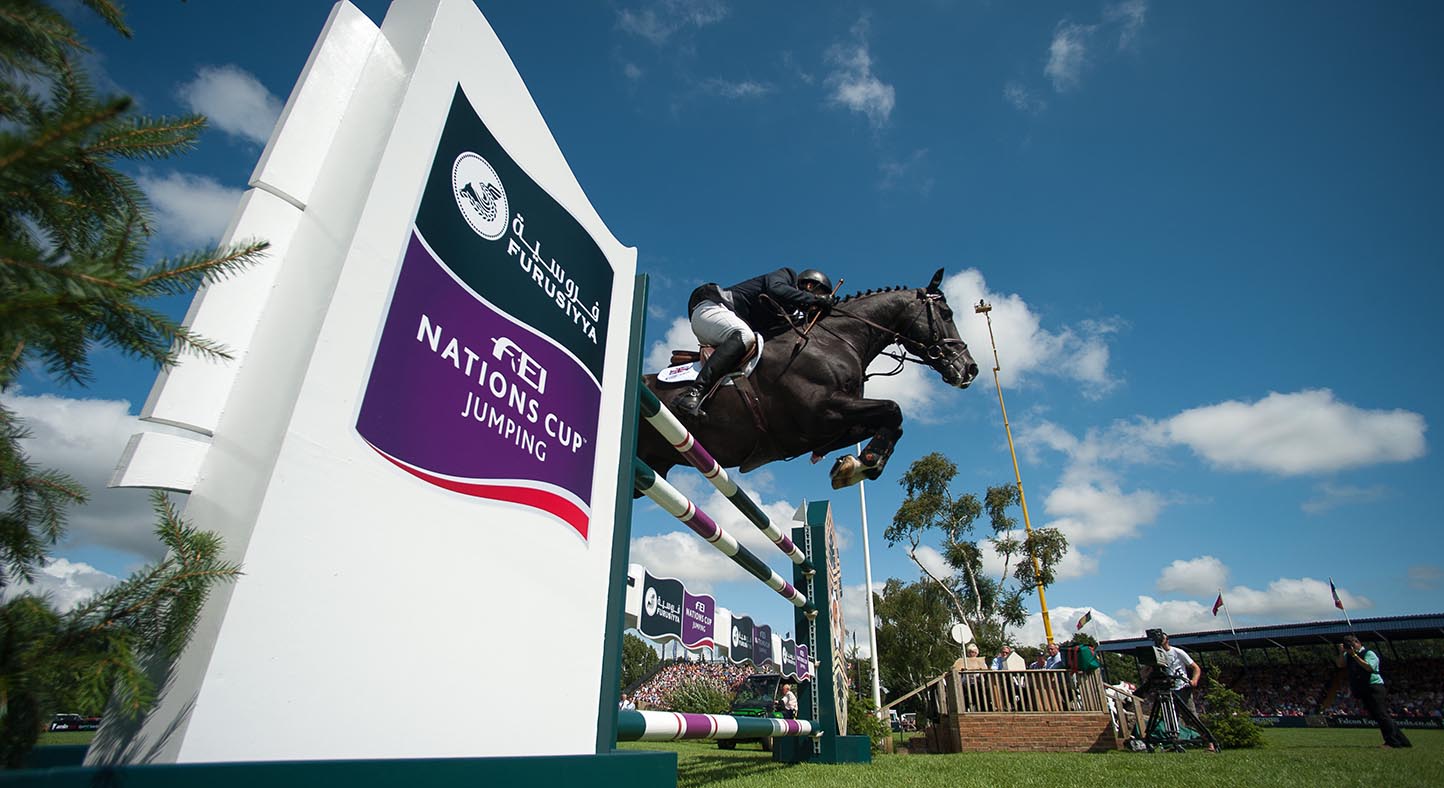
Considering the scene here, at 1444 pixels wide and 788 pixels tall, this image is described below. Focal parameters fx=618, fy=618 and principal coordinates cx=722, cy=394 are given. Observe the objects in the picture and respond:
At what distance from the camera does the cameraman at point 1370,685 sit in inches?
240

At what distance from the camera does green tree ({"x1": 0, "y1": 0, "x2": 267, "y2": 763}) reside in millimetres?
513

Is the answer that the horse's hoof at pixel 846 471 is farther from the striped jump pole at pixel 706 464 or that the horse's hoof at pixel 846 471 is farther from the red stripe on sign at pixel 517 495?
the red stripe on sign at pixel 517 495

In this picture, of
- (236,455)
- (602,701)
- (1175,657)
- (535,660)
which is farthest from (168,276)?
(1175,657)

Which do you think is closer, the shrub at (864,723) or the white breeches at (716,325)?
the white breeches at (716,325)

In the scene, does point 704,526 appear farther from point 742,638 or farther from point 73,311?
point 742,638

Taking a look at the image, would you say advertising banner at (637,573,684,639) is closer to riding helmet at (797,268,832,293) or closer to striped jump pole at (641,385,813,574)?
striped jump pole at (641,385,813,574)

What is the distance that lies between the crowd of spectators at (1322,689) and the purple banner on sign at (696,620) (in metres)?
24.3

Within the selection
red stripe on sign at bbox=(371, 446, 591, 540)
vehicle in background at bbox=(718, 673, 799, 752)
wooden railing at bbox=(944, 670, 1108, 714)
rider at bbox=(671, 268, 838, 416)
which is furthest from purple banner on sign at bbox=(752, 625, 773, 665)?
red stripe on sign at bbox=(371, 446, 591, 540)

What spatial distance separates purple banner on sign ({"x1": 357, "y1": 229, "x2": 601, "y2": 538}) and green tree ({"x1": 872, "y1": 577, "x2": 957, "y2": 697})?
2332 cm

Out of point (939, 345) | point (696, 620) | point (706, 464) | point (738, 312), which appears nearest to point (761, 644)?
point (696, 620)

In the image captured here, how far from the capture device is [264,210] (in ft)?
2.90

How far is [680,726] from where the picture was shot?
2023mm

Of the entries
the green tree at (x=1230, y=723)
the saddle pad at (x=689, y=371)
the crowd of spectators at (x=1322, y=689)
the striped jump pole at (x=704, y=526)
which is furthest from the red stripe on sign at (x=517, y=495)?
the crowd of spectators at (x=1322, y=689)

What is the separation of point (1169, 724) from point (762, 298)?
7.05m
